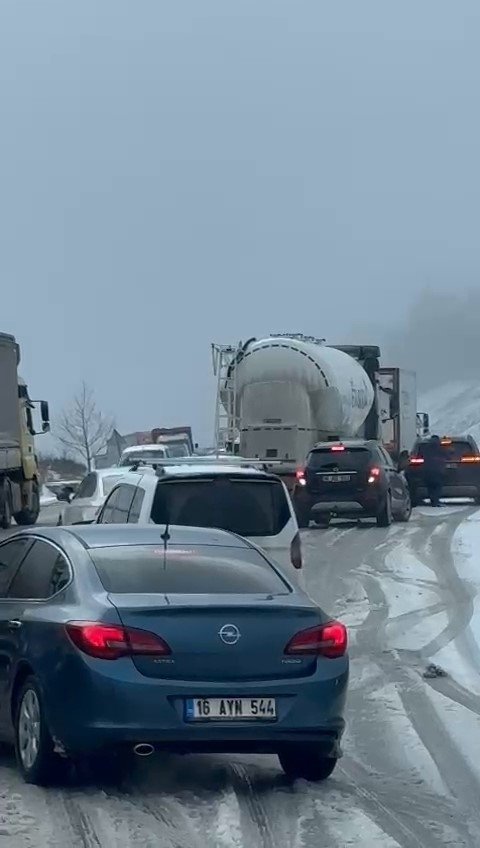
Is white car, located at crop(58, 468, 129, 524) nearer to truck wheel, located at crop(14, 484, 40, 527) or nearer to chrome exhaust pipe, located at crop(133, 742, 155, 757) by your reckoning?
chrome exhaust pipe, located at crop(133, 742, 155, 757)

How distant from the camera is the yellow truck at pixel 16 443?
29859 mm

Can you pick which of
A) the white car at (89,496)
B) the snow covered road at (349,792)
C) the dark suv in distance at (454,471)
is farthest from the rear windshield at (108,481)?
the dark suv in distance at (454,471)

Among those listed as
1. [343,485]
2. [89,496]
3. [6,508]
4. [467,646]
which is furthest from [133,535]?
[6,508]

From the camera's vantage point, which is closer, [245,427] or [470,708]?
[470,708]

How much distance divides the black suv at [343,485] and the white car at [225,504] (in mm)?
14241

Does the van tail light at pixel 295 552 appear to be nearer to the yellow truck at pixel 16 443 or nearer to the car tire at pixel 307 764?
the car tire at pixel 307 764

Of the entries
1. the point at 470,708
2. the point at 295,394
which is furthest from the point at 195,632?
the point at 295,394

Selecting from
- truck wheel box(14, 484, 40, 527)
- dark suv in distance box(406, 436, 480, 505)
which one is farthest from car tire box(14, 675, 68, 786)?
dark suv in distance box(406, 436, 480, 505)

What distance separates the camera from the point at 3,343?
30.4m

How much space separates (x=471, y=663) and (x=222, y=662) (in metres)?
5.15

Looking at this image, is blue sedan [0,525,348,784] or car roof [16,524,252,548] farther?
car roof [16,524,252,548]

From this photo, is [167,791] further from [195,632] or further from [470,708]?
[470,708]

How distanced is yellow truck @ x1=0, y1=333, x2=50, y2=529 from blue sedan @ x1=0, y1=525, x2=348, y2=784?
816 inches

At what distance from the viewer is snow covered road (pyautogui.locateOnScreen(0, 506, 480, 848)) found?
23.3 feet
